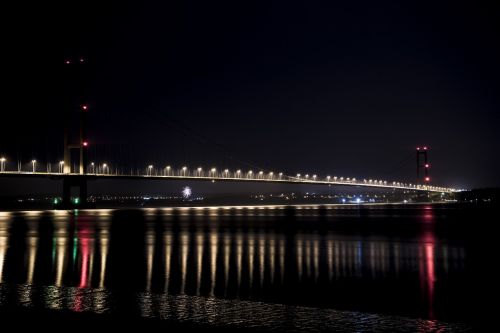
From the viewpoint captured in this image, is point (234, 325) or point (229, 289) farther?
point (229, 289)

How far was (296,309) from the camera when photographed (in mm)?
6352

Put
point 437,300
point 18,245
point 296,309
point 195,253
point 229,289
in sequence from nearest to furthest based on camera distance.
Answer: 1. point 296,309
2. point 437,300
3. point 229,289
4. point 195,253
5. point 18,245

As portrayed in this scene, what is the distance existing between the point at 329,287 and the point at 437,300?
169 cm

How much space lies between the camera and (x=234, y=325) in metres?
5.53

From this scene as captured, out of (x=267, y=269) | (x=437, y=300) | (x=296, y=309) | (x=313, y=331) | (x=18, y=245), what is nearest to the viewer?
(x=313, y=331)

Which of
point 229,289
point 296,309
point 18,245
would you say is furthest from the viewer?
point 18,245

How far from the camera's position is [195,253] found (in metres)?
13.7

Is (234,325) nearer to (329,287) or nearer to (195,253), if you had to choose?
(329,287)

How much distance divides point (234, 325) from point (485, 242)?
46.7 ft

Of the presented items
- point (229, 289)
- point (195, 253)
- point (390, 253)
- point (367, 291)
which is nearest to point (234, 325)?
Result: point (229, 289)

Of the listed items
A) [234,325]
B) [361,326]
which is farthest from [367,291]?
[234,325]

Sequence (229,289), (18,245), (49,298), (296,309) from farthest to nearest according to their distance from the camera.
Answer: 1. (18,245)
2. (229,289)
3. (49,298)
4. (296,309)

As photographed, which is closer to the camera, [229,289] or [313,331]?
[313,331]

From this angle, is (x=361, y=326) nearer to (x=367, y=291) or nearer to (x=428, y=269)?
(x=367, y=291)
